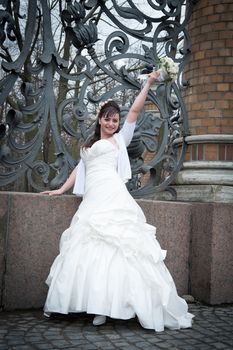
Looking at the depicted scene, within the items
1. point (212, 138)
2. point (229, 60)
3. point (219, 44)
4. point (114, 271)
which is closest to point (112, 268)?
point (114, 271)

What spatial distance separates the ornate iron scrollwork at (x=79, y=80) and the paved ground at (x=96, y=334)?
130cm

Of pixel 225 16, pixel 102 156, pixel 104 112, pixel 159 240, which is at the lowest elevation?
pixel 159 240

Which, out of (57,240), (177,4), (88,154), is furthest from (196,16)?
(57,240)

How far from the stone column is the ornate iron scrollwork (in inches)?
6.9

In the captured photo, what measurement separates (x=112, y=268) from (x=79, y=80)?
2.09 metres

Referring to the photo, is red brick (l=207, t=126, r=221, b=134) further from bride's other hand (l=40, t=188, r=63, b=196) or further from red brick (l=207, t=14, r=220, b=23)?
bride's other hand (l=40, t=188, r=63, b=196)

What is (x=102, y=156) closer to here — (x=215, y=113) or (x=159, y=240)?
(x=159, y=240)

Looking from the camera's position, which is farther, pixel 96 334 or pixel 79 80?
pixel 79 80

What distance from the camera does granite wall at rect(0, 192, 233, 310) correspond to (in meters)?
4.29

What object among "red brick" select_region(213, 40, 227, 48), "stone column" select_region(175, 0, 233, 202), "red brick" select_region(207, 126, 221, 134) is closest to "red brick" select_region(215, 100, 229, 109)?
"stone column" select_region(175, 0, 233, 202)

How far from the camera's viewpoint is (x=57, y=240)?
4.47 meters

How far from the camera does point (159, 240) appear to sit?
4.90 m

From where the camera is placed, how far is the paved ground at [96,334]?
3.35m

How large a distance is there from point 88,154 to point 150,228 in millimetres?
889
